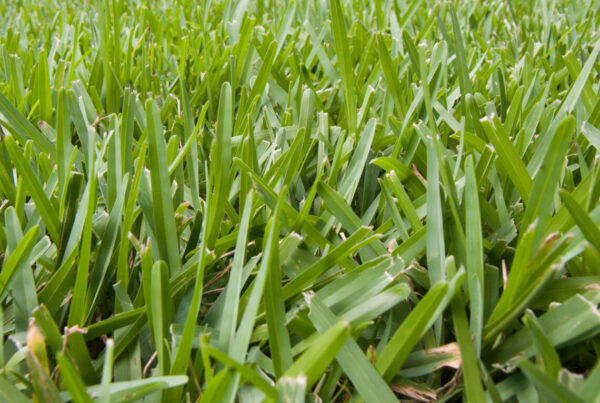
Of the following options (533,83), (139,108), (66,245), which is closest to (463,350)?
(66,245)

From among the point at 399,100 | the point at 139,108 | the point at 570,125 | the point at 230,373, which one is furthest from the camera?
the point at 139,108

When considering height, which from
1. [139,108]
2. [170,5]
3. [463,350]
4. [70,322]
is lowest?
[463,350]

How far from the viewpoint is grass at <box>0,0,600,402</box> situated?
55 cm

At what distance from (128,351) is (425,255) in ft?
1.30

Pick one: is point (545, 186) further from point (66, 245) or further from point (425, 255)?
point (66, 245)

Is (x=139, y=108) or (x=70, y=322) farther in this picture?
(x=139, y=108)

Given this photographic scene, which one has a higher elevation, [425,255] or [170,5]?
[170,5]

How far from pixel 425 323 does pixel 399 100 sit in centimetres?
58

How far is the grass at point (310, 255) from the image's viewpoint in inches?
21.7

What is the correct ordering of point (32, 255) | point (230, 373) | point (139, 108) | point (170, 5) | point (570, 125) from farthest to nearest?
1. point (170, 5)
2. point (139, 108)
3. point (32, 255)
4. point (570, 125)
5. point (230, 373)

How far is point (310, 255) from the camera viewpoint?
0.75 metres

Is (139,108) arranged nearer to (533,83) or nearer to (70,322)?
(70,322)

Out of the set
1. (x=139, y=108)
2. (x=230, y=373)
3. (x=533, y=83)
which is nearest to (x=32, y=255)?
(x=230, y=373)

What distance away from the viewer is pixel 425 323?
551mm
